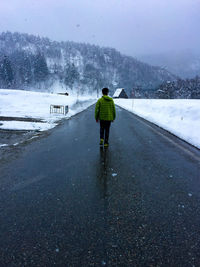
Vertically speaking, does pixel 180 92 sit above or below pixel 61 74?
below

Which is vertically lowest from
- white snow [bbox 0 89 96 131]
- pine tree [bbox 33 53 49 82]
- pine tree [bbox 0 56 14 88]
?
white snow [bbox 0 89 96 131]

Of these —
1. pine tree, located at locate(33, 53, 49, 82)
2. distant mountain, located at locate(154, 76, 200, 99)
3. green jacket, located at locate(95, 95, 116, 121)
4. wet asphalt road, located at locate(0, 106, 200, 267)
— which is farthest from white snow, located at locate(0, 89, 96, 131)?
pine tree, located at locate(33, 53, 49, 82)

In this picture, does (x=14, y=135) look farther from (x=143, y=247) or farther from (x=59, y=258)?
(x=143, y=247)

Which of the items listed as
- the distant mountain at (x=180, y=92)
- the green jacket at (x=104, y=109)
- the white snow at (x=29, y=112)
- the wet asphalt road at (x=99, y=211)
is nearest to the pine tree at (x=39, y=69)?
the distant mountain at (x=180, y=92)

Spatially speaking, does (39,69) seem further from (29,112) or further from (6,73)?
(29,112)

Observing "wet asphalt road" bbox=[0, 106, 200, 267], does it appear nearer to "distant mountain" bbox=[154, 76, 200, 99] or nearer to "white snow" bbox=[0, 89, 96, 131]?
"white snow" bbox=[0, 89, 96, 131]

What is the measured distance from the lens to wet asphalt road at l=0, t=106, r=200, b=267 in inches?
66.6

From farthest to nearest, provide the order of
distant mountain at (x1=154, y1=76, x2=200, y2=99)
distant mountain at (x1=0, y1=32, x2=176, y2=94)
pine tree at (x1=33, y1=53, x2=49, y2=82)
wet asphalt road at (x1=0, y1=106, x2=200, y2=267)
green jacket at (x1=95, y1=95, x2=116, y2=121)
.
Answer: pine tree at (x1=33, y1=53, x2=49, y2=82) → distant mountain at (x1=0, y1=32, x2=176, y2=94) → distant mountain at (x1=154, y1=76, x2=200, y2=99) → green jacket at (x1=95, y1=95, x2=116, y2=121) → wet asphalt road at (x1=0, y1=106, x2=200, y2=267)

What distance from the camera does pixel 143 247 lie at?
5.83 ft

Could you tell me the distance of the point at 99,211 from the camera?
2344mm

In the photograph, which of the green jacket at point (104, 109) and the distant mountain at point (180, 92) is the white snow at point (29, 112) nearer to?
the green jacket at point (104, 109)

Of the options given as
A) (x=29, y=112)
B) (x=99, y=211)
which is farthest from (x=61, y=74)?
(x=99, y=211)

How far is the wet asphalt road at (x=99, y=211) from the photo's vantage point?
5.55 feet

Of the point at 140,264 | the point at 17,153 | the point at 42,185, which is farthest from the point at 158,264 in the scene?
the point at 17,153
